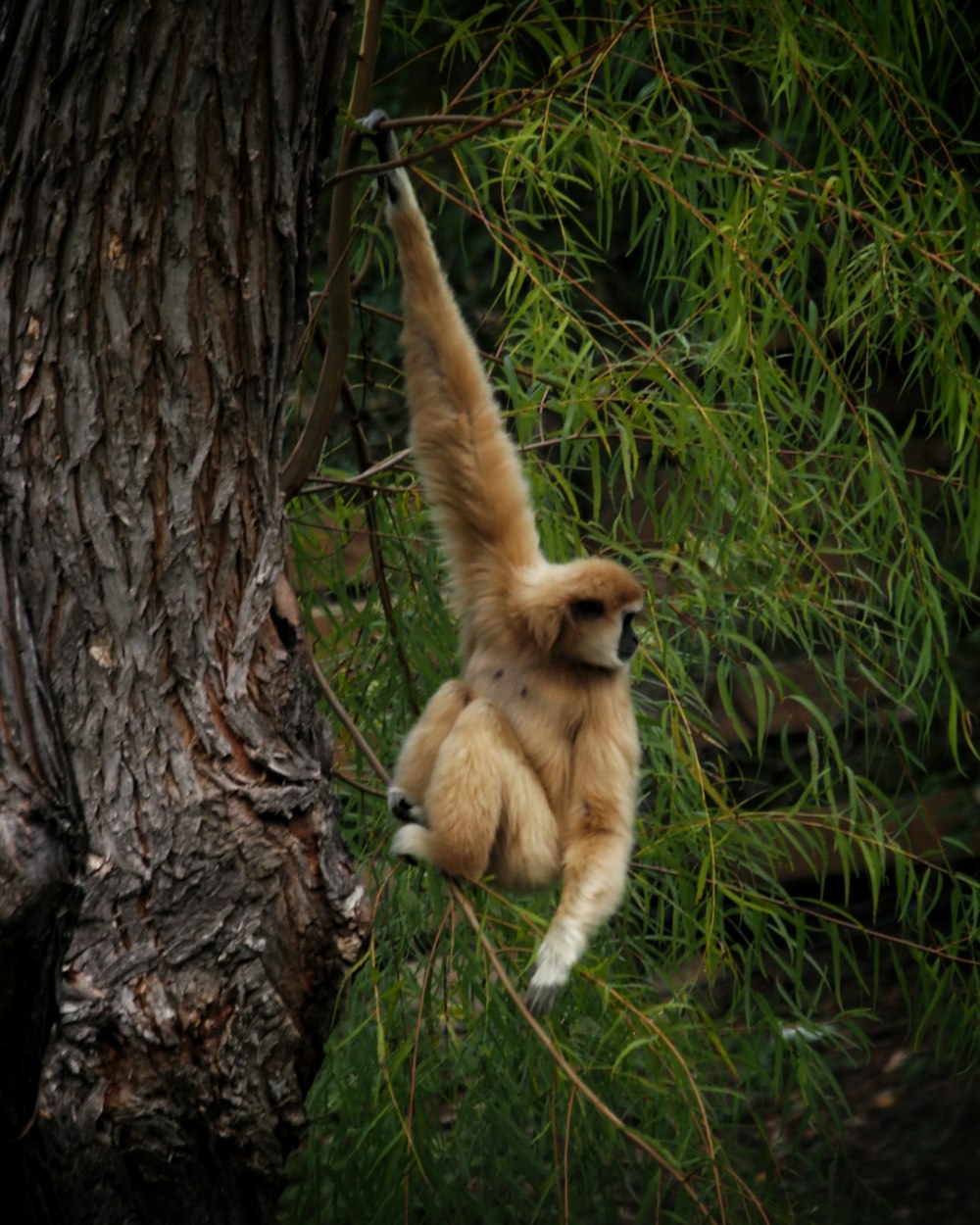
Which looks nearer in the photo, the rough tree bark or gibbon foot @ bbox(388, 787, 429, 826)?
the rough tree bark

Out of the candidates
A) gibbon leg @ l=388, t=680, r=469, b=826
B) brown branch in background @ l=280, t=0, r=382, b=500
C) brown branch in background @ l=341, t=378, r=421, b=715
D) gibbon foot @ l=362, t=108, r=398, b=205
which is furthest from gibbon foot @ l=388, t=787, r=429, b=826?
gibbon foot @ l=362, t=108, r=398, b=205

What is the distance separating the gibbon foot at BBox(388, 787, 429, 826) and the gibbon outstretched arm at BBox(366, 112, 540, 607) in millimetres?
521

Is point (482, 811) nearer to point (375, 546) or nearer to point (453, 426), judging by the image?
point (375, 546)

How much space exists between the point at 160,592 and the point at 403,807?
1077 millimetres

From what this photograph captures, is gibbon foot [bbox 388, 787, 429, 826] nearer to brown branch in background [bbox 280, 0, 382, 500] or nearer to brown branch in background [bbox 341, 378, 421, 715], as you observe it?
brown branch in background [bbox 341, 378, 421, 715]

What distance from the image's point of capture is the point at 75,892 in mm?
1906

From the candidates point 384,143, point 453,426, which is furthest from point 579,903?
point 384,143

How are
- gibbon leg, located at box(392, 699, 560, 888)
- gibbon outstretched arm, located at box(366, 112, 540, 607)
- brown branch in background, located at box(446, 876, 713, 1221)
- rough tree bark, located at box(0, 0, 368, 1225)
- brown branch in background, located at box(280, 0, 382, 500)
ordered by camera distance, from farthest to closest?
gibbon leg, located at box(392, 699, 560, 888), gibbon outstretched arm, located at box(366, 112, 540, 607), brown branch in background, located at box(280, 0, 382, 500), brown branch in background, located at box(446, 876, 713, 1221), rough tree bark, located at box(0, 0, 368, 1225)

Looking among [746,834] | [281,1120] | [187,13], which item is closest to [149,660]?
[281,1120]

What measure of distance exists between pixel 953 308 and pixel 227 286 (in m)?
1.82

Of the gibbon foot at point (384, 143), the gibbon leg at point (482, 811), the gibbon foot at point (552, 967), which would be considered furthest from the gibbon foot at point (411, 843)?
the gibbon foot at point (384, 143)

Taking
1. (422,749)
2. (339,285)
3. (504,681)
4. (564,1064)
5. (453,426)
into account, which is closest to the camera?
(564,1064)

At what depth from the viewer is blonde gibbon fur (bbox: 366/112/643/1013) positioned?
2904mm

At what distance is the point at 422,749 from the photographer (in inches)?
120
